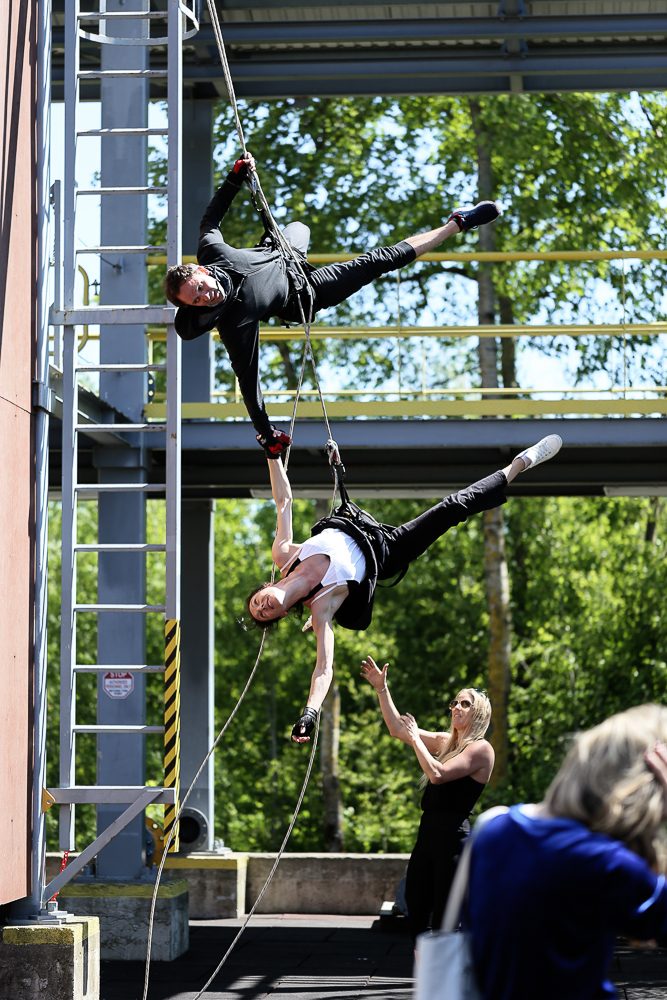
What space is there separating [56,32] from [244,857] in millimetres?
7693

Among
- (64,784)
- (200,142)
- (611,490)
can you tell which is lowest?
(64,784)

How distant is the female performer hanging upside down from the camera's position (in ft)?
23.6

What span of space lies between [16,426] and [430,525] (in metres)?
2.40

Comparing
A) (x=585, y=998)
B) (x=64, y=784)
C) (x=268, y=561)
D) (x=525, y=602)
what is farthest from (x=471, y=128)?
(x=585, y=998)

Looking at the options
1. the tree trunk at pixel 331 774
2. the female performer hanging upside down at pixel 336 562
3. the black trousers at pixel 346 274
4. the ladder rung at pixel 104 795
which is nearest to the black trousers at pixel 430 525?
the female performer hanging upside down at pixel 336 562

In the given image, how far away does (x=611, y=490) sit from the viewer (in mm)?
13234

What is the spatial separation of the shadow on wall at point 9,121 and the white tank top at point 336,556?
2.12m

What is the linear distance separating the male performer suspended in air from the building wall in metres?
1.33

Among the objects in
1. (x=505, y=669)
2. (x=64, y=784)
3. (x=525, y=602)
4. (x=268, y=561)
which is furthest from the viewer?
(x=268, y=561)

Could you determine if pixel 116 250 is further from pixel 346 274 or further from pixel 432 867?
pixel 432 867

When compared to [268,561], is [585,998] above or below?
below

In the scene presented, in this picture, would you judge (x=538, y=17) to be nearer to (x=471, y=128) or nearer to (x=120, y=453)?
(x=120, y=453)

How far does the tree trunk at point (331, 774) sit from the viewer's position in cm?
2442

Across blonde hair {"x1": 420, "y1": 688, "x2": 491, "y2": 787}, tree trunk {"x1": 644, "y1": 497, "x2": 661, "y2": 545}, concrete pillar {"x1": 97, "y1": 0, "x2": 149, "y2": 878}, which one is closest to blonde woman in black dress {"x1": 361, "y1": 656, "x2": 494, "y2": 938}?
blonde hair {"x1": 420, "y1": 688, "x2": 491, "y2": 787}
